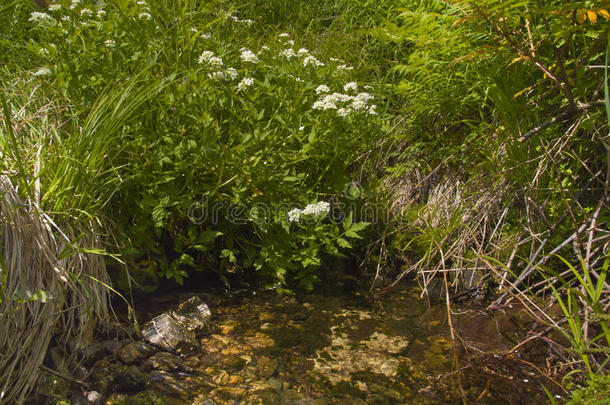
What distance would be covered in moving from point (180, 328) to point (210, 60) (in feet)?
4.39

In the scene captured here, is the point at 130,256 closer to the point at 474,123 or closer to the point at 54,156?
the point at 54,156

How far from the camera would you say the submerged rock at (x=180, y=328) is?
7.87 ft

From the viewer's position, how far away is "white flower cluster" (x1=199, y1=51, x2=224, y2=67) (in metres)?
2.59

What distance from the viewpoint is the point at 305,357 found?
2428 mm

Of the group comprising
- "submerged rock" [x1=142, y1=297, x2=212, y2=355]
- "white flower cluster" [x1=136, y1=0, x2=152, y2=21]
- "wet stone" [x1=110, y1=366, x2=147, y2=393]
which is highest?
"white flower cluster" [x1=136, y1=0, x2=152, y2=21]

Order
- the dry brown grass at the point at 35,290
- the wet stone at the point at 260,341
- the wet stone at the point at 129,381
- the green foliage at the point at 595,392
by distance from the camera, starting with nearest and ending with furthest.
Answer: the green foliage at the point at 595,392 → the dry brown grass at the point at 35,290 → the wet stone at the point at 129,381 → the wet stone at the point at 260,341

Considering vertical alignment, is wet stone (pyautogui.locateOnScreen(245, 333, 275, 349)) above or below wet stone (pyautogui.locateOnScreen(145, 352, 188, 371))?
below

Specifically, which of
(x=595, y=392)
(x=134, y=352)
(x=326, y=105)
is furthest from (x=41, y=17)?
(x=595, y=392)

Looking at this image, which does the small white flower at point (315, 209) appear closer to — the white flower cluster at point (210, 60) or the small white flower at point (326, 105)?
the small white flower at point (326, 105)

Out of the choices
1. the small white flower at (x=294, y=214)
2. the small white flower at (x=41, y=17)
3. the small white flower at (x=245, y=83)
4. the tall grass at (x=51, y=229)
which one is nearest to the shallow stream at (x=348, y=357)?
the tall grass at (x=51, y=229)

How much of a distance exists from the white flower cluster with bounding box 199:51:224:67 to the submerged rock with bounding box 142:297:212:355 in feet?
4.16

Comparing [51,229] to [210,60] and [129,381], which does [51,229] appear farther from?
[210,60]

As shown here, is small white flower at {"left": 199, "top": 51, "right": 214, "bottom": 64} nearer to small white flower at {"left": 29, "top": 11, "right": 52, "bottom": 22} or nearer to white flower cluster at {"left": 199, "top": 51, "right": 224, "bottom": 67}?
white flower cluster at {"left": 199, "top": 51, "right": 224, "bottom": 67}

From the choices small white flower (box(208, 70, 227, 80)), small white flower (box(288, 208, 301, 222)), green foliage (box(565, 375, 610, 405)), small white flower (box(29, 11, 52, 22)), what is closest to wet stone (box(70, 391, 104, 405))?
small white flower (box(288, 208, 301, 222))
